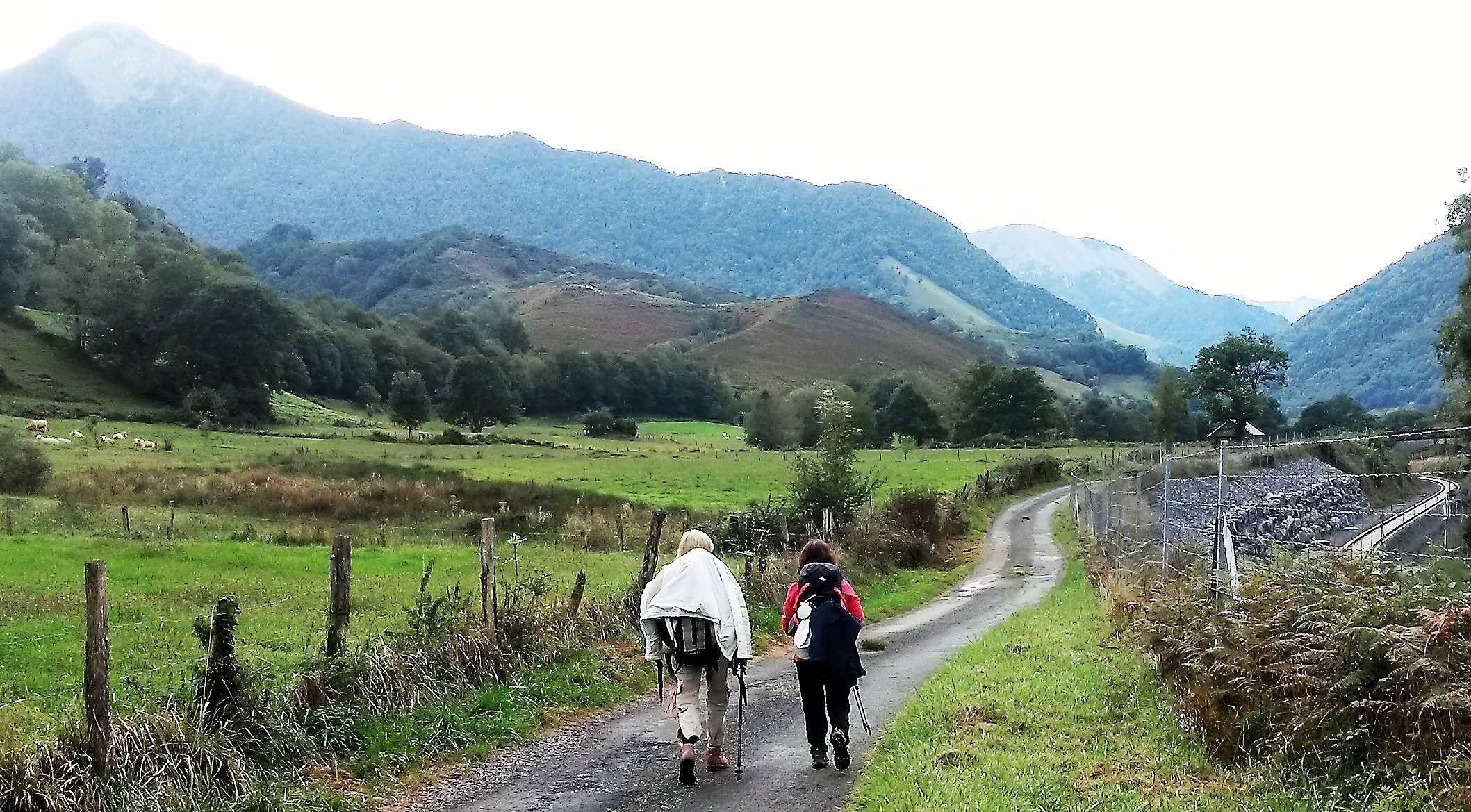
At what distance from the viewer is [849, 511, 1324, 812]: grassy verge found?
6461 mm

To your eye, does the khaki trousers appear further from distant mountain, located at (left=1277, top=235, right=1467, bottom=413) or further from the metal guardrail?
distant mountain, located at (left=1277, top=235, right=1467, bottom=413)

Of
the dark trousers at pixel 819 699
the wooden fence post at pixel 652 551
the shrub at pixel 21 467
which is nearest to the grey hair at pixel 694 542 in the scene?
the dark trousers at pixel 819 699

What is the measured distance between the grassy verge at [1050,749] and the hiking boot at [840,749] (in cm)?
27

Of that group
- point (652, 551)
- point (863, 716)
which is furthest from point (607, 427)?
point (863, 716)

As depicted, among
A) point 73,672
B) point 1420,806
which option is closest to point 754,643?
point 73,672

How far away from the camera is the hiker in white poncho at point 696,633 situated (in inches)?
315

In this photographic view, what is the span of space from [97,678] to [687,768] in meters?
4.32

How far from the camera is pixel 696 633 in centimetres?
804

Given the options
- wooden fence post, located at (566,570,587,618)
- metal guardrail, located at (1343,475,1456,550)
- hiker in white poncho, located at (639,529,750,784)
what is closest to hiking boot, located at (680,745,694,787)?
hiker in white poncho, located at (639,529,750,784)

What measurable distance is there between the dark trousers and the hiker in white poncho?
0.54 meters

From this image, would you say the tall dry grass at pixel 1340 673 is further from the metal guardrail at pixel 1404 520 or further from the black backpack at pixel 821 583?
the metal guardrail at pixel 1404 520

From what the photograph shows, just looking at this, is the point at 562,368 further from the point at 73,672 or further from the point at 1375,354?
the point at 1375,354

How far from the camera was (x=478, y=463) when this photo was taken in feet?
163

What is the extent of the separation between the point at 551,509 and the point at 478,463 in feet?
55.5
